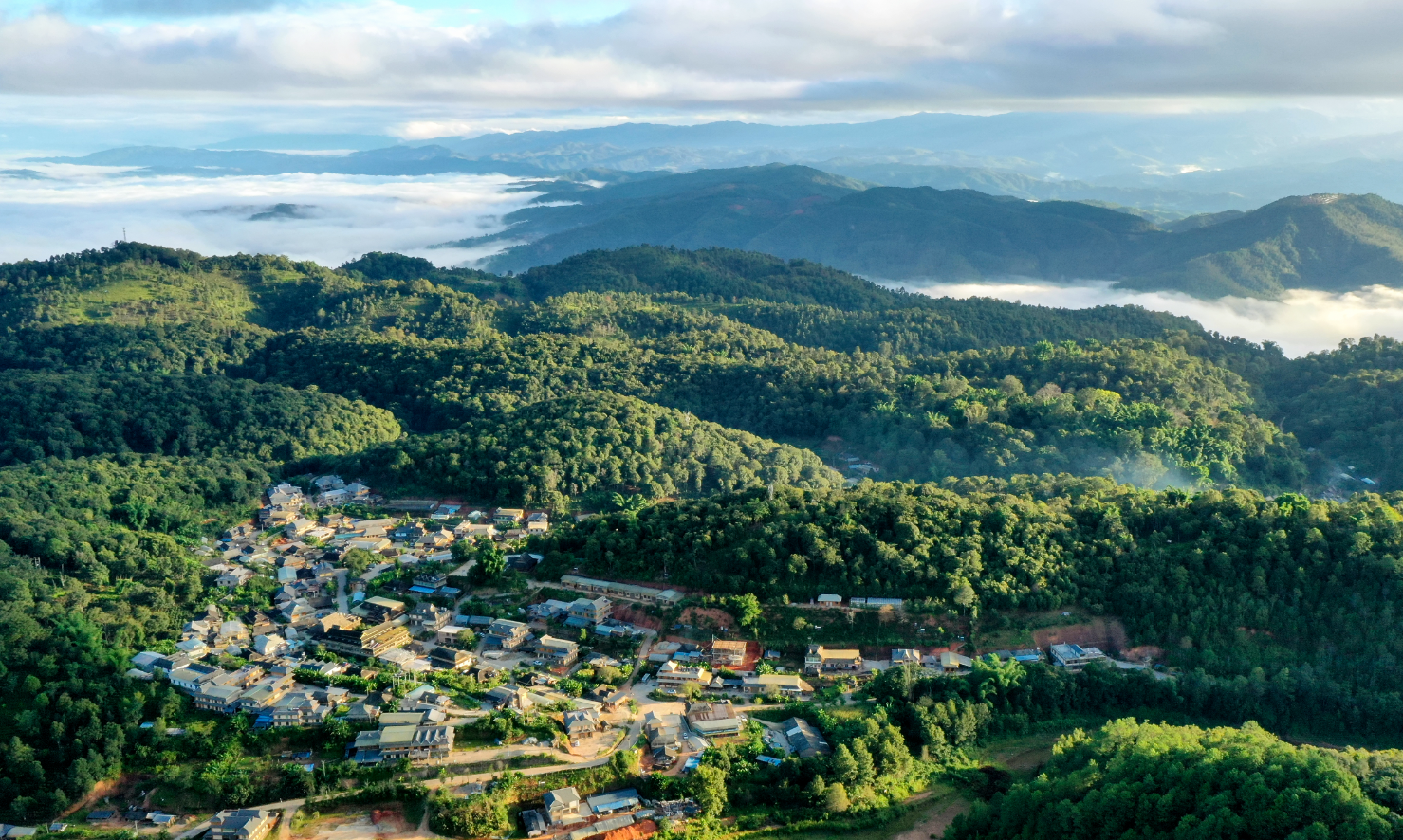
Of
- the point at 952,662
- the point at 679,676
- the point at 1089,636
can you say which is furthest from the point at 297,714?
the point at 1089,636

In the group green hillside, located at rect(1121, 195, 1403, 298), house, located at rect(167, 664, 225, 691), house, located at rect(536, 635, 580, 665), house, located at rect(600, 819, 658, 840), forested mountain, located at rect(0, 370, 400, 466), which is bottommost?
house, located at rect(600, 819, 658, 840)

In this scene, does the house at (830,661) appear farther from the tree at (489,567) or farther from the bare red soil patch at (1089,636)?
the tree at (489,567)

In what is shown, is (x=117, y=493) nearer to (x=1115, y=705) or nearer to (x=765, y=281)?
(x=1115, y=705)

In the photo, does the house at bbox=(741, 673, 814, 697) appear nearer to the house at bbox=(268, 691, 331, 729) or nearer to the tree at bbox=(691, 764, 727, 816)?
the tree at bbox=(691, 764, 727, 816)

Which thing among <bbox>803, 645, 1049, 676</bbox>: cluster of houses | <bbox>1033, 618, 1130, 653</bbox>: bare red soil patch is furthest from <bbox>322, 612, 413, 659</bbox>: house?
<bbox>1033, 618, 1130, 653</bbox>: bare red soil patch

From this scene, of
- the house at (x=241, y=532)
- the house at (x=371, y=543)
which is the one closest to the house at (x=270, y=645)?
the house at (x=371, y=543)

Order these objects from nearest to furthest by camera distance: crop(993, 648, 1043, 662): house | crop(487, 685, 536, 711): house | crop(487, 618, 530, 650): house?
crop(487, 685, 536, 711): house → crop(993, 648, 1043, 662): house → crop(487, 618, 530, 650): house

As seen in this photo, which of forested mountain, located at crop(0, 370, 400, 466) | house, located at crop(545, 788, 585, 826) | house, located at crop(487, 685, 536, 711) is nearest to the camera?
house, located at crop(545, 788, 585, 826)

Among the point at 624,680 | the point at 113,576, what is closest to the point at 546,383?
the point at 113,576
